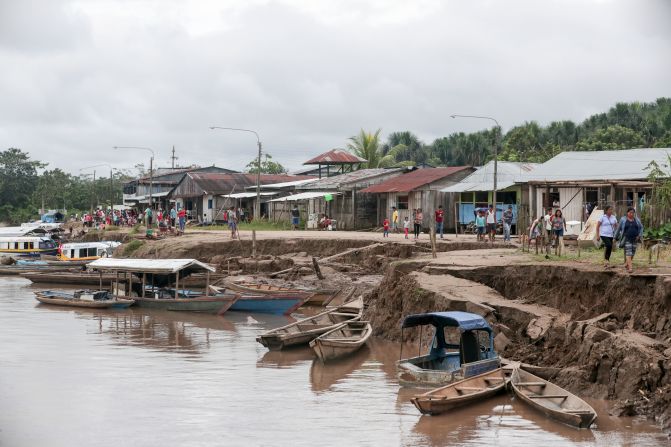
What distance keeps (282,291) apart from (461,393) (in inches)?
618

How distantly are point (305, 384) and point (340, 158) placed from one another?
123 ft

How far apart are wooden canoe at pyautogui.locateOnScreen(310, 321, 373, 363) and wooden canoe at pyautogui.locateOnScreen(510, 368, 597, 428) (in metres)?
5.38

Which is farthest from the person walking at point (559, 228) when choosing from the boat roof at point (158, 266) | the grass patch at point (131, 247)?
the grass patch at point (131, 247)

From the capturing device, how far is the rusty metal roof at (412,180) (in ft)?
144

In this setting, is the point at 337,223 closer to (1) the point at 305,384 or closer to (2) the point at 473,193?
(2) the point at 473,193

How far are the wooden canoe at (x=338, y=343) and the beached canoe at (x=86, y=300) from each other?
38.1ft

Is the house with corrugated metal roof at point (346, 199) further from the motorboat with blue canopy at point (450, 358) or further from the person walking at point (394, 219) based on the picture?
the motorboat with blue canopy at point (450, 358)

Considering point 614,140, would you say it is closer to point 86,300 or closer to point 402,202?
point 402,202

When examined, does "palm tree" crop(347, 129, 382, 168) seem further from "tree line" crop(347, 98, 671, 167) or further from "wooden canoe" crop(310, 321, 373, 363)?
"wooden canoe" crop(310, 321, 373, 363)

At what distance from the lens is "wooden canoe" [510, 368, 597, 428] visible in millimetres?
14461

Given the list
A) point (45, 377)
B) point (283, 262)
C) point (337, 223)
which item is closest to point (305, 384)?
point (45, 377)

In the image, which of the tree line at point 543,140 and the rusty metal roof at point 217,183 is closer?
the tree line at point 543,140

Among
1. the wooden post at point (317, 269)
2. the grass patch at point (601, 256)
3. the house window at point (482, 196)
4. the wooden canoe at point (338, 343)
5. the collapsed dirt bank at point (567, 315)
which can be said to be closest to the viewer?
the collapsed dirt bank at point (567, 315)

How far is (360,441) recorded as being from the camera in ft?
48.2
